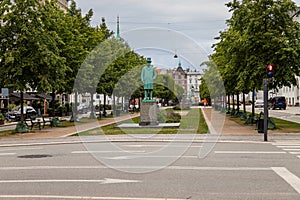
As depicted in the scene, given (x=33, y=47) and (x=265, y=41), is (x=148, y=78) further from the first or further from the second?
(x=265, y=41)

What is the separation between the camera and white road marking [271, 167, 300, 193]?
1068cm

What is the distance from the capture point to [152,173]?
12703 mm

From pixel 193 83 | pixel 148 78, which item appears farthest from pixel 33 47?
pixel 193 83

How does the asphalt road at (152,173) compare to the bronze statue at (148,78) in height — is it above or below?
below

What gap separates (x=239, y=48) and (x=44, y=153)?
15.5 meters

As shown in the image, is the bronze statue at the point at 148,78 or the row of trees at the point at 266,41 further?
the bronze statue at the point at 148,78

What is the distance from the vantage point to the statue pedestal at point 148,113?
31234mm

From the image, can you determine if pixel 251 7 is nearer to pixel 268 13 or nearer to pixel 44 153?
pixel 268 13

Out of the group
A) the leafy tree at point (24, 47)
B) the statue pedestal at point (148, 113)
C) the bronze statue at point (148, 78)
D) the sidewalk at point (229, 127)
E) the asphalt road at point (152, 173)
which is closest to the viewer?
the asphalt road at point (152, 173)

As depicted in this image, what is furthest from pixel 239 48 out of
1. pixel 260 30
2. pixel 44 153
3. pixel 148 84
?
pixel 44 153

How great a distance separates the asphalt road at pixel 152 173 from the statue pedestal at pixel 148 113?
11.3 metres

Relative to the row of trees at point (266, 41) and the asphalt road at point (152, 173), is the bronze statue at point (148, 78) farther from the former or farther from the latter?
the asphalt road at point (152, 173)

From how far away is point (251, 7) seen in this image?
29.5m

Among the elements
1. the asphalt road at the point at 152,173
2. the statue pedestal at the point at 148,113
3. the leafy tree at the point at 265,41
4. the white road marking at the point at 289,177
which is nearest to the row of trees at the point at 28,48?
the statue pedestal at the point at 148,113
